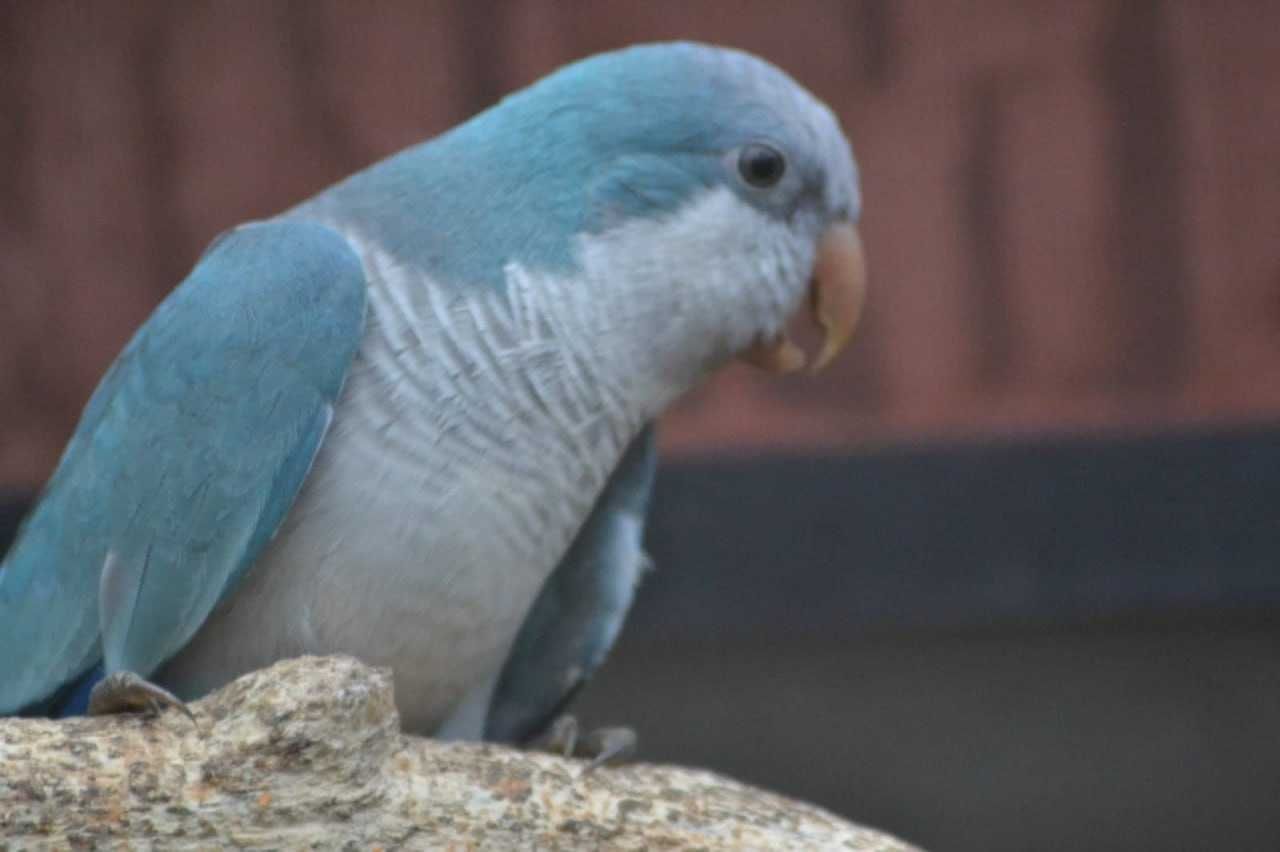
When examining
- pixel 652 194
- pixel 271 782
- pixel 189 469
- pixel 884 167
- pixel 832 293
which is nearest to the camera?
pixel 271 782

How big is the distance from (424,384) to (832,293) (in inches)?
18.4

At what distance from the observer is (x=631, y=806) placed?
54.6 inches

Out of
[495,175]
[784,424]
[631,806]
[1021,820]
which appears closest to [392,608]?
[631,806]

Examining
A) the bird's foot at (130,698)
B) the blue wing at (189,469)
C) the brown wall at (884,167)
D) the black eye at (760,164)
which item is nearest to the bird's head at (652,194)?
the black eye at (760,164)

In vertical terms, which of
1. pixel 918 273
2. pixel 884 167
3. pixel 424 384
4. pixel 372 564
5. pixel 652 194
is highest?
pixel 884 167

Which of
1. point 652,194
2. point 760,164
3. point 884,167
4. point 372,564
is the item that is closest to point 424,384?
Result: point 372,564

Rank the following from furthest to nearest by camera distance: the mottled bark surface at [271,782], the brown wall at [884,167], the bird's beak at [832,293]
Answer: the brown wall at [884,167]
the bird's beak at [832,293]
the mottled bark surface at [271,782]

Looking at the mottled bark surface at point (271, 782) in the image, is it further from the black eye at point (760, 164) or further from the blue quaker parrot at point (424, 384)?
the black eye at point (760, 164)

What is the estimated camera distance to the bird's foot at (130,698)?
4.10 ft

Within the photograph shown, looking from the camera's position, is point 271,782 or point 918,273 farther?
point 918,273

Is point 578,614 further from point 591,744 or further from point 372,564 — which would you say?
point 372,564

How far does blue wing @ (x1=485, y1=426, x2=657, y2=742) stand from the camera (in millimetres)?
1774

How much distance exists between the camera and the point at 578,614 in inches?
70.3

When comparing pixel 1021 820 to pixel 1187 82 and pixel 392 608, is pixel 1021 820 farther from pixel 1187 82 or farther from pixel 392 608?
pixel 392 608
